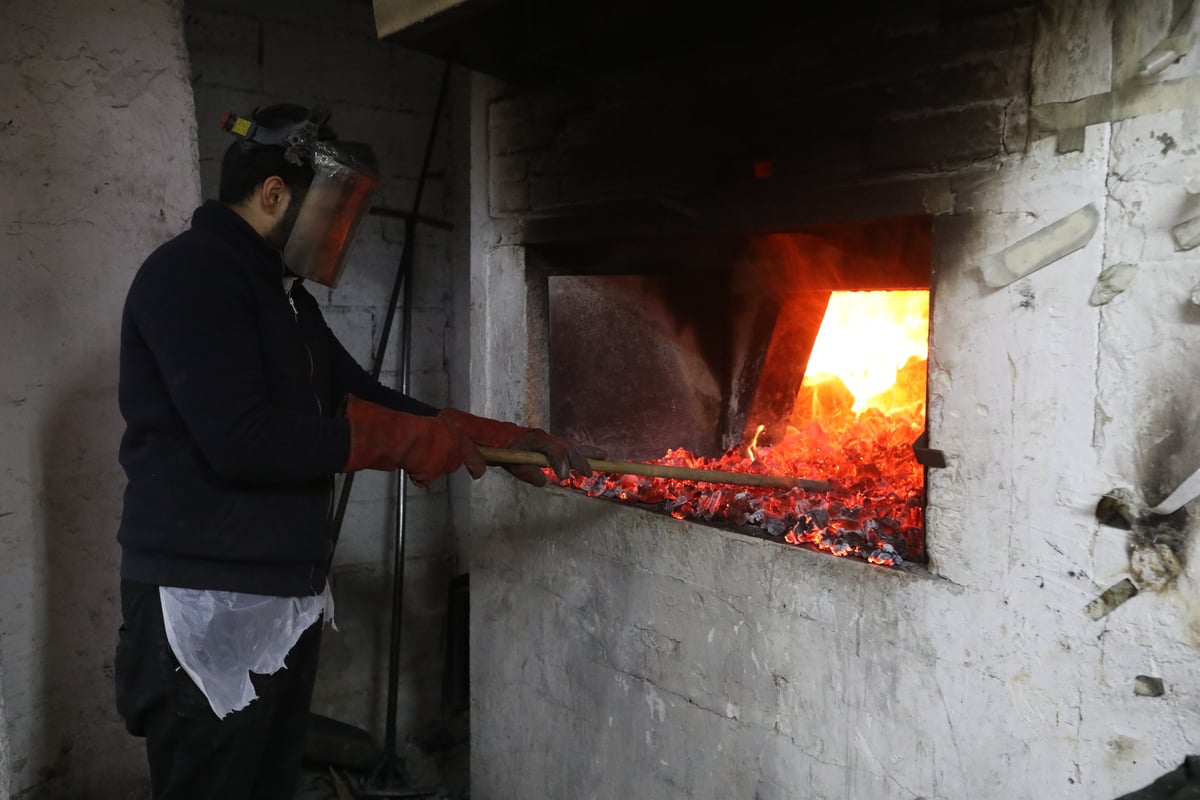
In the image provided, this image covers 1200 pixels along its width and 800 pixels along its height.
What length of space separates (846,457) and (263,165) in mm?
1870

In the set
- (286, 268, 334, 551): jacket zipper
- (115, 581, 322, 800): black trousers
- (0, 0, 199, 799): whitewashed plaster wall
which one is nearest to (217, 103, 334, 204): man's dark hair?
(286, 268, 334, 551): jacket zipper

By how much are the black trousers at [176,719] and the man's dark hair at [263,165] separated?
975 mm

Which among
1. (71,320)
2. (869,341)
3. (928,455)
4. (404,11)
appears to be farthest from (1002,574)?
(71,320)

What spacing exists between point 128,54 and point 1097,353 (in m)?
3.07

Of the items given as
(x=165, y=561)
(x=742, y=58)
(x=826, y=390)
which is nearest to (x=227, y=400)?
(x=165, y=561)

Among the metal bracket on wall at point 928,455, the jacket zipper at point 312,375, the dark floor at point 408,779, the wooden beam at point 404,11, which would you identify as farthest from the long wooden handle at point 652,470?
the dark floor at point 408,779

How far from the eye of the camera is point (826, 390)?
3268 mm

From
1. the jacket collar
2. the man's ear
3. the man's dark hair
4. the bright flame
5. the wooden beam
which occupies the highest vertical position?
the wooden beam

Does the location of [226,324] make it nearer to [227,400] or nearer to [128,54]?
[227,400]

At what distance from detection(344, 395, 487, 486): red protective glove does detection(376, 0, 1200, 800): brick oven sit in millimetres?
702

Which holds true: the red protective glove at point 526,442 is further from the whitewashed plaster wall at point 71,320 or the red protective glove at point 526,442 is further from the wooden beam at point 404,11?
the whitewashed plaster wall at point 71,320

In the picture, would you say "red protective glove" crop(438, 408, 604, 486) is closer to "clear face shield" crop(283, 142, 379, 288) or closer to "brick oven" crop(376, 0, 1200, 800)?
"brick oven" crop(376, 0, 1200, 800)

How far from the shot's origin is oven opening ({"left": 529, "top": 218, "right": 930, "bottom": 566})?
258cm

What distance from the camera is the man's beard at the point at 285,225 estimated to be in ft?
6.82
